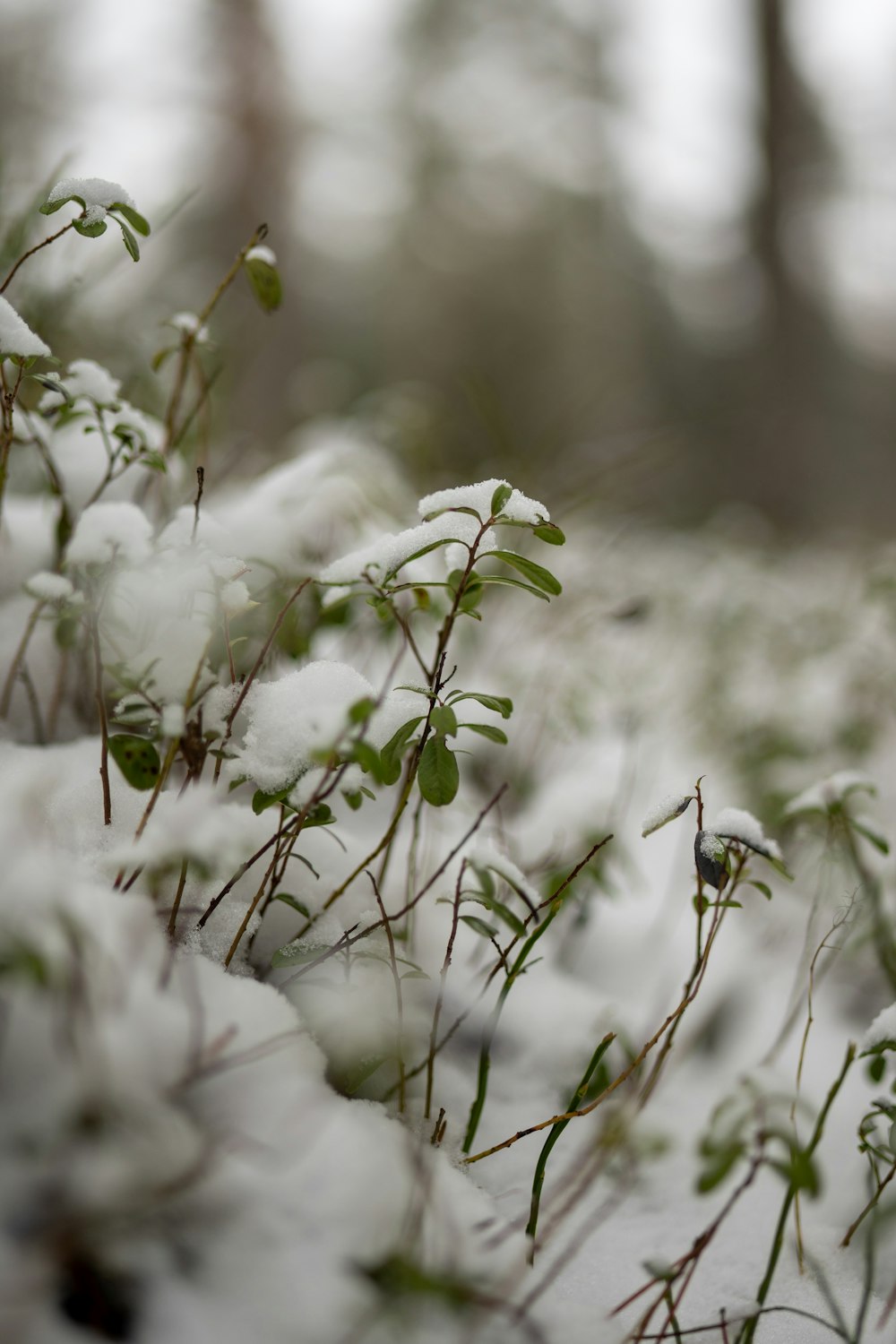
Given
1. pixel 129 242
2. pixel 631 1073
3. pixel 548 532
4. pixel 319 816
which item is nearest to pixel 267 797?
pixel 319 816

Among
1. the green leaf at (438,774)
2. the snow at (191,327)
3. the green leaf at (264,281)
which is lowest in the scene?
the green leaf at (438,774)

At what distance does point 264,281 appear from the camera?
1089 millimetres

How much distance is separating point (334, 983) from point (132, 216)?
0.87 meters

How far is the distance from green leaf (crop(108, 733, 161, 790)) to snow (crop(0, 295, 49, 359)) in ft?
1.33

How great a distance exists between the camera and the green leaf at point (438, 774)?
2.85ft

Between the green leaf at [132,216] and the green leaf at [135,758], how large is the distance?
1.87 feet

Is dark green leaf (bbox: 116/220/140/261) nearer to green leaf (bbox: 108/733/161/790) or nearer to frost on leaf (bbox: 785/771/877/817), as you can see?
green leaf (bbox: 108/733/161/790)

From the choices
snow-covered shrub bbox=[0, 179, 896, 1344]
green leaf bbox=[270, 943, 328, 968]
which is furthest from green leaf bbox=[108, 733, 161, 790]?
green leaf bbox=[270, 943, 328, 968]

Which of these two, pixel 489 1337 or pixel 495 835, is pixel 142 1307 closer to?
pixel 489 1337

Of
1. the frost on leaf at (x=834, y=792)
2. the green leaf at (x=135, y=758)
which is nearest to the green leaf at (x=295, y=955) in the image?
the green leaf at (x=135, y=758)

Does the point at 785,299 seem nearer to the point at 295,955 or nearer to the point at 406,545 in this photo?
the point at 406,545

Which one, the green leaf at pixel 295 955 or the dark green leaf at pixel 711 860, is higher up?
the dark green leaf at pixel 711 860

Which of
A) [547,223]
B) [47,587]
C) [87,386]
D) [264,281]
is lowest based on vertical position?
[47,587]

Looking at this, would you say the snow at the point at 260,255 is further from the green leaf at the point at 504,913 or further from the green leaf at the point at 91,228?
the green leaf at the point at 504,913
